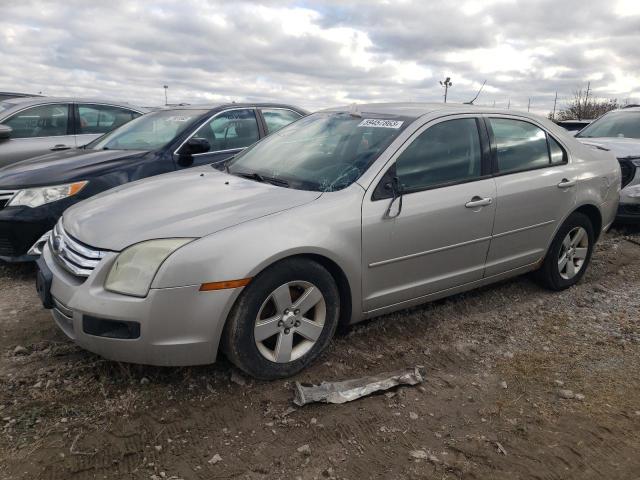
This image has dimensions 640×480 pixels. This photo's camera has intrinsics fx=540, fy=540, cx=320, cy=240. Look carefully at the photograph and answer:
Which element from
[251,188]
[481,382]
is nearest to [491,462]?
[481,382]

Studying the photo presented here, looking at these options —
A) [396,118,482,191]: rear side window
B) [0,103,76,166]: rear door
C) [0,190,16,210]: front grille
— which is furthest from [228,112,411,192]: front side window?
[0,103,76,166]: rear door

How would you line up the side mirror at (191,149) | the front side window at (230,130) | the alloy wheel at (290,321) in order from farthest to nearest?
the front side window at (230,130) < the side mirror at (191,149) < the alloy wheel at (290,321)

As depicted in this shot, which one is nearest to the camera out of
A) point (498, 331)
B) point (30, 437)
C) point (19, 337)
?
point (30, 437)

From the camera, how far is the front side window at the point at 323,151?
3.39 metres

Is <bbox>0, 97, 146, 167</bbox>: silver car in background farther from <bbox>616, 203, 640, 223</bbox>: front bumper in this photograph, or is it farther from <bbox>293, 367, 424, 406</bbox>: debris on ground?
<bbox>616, 203, 640, 223</bbox>: front bumper

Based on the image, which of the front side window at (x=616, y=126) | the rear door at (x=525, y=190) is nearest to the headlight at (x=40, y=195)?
the rear door at (x=525, y=190)

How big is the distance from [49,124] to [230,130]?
2807mm

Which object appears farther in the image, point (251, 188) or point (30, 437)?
point (251, 188)

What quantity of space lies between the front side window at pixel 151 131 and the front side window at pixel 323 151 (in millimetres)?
1477

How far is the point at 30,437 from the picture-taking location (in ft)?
8.31

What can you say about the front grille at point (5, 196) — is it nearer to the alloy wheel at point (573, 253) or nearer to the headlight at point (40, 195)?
the headlight at point (40, 195)

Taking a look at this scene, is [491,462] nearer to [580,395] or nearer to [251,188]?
[580,395]

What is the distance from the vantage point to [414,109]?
3.89 m

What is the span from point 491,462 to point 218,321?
146cm
